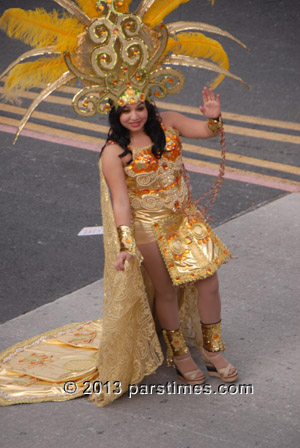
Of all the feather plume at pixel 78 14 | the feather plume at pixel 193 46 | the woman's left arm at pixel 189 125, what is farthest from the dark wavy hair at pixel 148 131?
the feather plume at pixel 78 14

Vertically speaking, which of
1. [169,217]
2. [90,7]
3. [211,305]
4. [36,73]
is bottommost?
[211,305]

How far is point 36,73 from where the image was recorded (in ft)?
15.3

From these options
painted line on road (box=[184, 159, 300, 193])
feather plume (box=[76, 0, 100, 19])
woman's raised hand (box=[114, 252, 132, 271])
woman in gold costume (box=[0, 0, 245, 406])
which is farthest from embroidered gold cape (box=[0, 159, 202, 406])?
painted line on road (box=[184, 159, 300, 193])

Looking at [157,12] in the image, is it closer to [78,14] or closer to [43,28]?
[78,14]

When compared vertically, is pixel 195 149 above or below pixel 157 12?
above

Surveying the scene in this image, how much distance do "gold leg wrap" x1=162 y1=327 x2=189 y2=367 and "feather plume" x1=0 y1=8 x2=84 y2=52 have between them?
1774mm

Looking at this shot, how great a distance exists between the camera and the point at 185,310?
17.4ft

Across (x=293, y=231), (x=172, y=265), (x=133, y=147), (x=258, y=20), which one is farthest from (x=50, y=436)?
(x=258, y=20)

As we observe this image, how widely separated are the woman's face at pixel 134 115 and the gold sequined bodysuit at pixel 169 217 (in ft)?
0.46

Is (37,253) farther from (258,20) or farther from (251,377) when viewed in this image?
(258,20)

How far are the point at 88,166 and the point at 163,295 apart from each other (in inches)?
161

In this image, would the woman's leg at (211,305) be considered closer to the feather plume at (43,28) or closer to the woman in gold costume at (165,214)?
the woman in gold costume at (165,214)

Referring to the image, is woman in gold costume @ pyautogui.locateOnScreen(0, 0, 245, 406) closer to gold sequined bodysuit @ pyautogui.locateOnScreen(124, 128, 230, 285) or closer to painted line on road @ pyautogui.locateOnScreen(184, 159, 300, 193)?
gold sequined bodysuit @ pyautogui.locateOnScreen(124, 128, 230, 285)

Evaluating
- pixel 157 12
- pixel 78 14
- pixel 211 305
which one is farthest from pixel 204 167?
pixel 78 14
